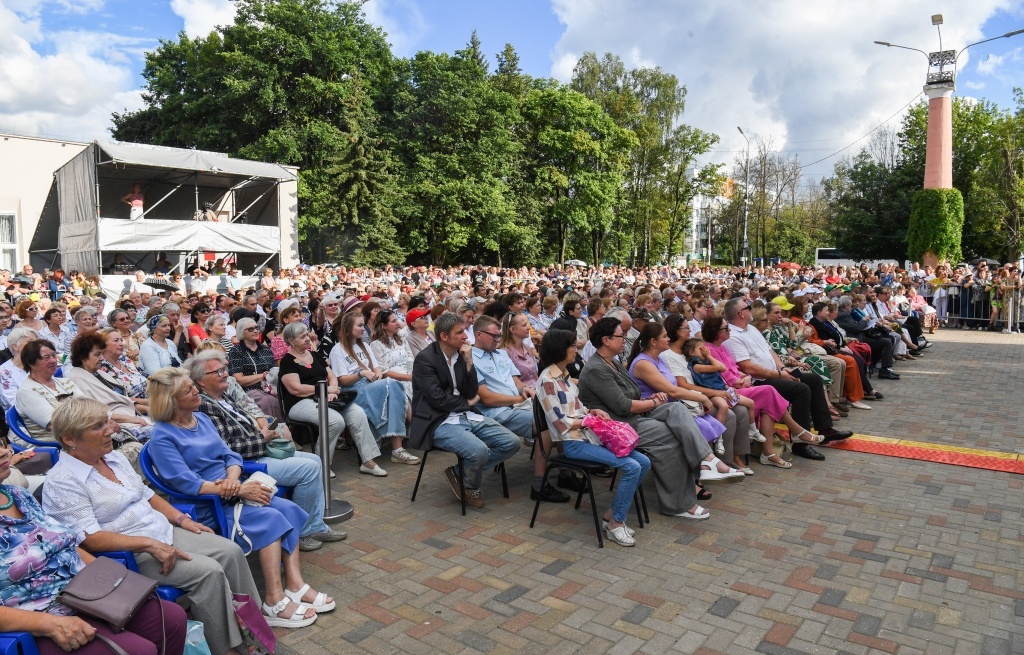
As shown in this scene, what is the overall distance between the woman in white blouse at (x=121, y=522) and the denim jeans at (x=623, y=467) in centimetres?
232

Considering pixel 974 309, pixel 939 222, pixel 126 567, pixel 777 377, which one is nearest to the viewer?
pixel 126 567

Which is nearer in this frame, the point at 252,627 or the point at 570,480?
the point at 252,627

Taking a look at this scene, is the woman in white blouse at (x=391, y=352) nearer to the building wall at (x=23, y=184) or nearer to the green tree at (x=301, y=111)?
the building wall at (x=23, y=184)

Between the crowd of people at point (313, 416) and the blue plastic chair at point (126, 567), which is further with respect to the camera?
the crowd of people at point (313, 416)

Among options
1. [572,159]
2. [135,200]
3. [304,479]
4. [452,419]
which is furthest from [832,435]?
[572,159]

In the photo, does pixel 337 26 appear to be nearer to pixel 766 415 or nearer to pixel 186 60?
pixel 186 60

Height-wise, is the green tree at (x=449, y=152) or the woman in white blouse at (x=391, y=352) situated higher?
the green tree at (x=449, y=152)

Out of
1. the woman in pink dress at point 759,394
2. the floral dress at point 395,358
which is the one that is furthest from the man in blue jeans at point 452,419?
the woman in pink dress at point 759,394

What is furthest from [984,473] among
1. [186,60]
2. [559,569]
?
[186,60]

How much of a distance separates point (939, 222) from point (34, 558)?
33.1 metres

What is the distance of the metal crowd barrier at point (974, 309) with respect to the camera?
58.4 ft

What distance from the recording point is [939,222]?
28781 mm

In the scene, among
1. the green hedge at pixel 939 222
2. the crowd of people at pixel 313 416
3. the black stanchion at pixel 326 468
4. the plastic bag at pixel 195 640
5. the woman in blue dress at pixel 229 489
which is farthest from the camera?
the green hedge at pixel 939 222

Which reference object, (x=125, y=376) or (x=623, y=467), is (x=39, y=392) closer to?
(x=125, y=376)
